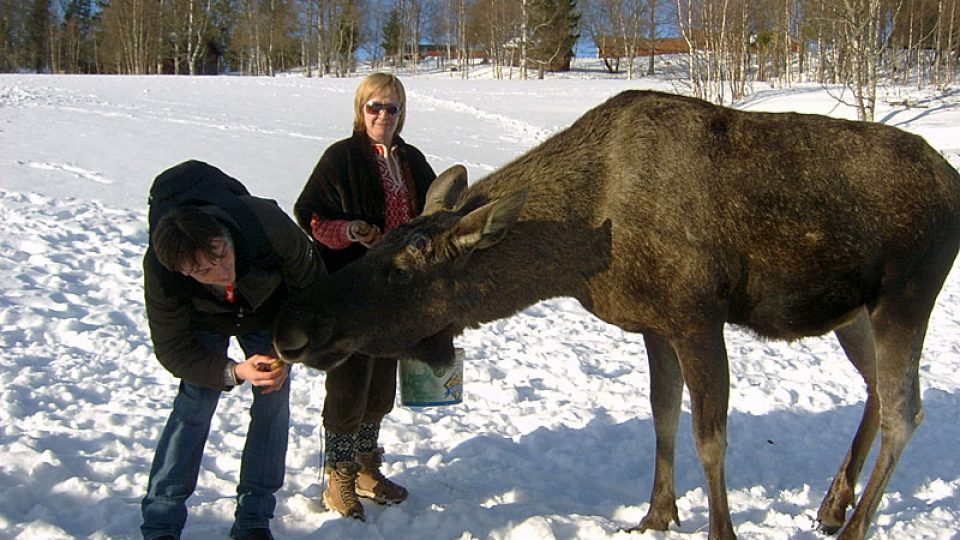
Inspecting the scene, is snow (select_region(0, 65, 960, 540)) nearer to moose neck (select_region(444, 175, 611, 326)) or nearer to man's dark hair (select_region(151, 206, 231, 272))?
moose neck (select_region(444, 175, 611, 326))

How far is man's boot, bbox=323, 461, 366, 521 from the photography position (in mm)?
4074

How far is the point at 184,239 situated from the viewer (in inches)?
115

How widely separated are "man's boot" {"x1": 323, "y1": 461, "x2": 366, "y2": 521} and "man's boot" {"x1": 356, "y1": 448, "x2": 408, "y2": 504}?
0.16 m

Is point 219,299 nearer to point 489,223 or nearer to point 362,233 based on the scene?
point 362,233

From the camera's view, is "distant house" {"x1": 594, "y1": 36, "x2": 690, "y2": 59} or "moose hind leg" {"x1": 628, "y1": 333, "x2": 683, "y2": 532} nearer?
"moose hind leg" {"x1": 628, "y1": 333, "x2": 683, "y2": 532}

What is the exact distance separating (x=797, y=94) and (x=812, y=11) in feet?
28.2

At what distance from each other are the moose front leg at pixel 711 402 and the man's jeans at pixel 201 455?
2013mm

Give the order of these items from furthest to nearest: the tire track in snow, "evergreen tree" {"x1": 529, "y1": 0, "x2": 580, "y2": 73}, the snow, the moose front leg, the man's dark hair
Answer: "evergreen tree" {"x1": 529, "y1": 0, "x2": 580, "y2": 73} → the tire track in snow → the snow → the moose front leg → the man's dark hair

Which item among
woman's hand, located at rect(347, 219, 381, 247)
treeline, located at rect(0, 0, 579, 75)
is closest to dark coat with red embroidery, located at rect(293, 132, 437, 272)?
woman's hand, located at rect(347, 219, 381, 247)

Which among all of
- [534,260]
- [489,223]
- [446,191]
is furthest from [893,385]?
[446,191]

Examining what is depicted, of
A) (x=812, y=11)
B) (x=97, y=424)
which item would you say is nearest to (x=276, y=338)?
(x=97, y=424)

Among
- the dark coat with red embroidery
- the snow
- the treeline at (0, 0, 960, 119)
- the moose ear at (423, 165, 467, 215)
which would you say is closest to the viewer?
the moose ear at (423, 165, 467, 215)

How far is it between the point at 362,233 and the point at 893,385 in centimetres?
296

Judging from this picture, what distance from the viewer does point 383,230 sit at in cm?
427
